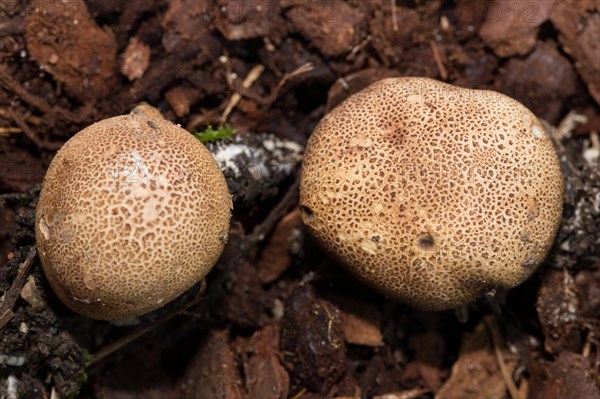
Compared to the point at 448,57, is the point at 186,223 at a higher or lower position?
lower

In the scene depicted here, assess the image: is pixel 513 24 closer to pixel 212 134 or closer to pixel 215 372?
pixel 212 134

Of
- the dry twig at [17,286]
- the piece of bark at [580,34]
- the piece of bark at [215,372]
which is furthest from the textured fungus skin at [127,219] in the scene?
the piece of bark at [580,34]

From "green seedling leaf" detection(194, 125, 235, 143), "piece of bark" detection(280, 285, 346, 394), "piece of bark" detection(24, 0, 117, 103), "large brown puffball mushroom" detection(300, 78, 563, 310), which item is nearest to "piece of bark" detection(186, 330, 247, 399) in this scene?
"piece of bark" detection(280, 285, 346, 394)

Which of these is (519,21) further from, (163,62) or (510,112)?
(163,62)

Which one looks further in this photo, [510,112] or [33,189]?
[33,189]

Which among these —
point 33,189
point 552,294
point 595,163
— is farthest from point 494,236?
point 33,189

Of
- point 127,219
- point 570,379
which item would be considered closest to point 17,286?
point 127,219

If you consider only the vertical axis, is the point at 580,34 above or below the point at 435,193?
above
